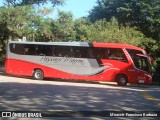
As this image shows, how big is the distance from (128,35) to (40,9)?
35.8 ft

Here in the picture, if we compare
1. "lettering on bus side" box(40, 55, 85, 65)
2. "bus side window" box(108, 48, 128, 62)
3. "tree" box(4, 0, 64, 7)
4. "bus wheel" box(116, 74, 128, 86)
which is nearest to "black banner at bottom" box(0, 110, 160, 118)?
"bus side window" box(108, 48, 128, 62)

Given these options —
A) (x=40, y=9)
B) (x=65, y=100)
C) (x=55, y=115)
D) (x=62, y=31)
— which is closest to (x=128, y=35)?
(x=62, y=31)

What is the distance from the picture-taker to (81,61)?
24906mm

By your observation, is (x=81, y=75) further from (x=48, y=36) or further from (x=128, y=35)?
(x=48, y=36)

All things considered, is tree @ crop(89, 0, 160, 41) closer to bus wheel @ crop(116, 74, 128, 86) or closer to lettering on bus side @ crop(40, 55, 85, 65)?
bus wheel @ crop(116, 74, 128, 86)

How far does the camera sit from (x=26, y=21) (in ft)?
113

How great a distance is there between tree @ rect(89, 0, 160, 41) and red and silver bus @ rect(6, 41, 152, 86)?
54.4 feet

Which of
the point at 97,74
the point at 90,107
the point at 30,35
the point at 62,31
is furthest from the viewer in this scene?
the point at 62,31

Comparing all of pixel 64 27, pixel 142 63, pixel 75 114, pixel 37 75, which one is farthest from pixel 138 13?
pixel 75 114

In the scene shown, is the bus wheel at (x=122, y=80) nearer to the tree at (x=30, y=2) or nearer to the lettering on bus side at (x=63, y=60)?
the lettering on bus side at (x=63, y=60)

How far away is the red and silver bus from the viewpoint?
2427cm

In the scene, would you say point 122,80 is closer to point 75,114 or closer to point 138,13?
point 138,13

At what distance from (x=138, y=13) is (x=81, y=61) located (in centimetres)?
1861

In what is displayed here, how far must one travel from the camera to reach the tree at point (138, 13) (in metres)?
39.8
